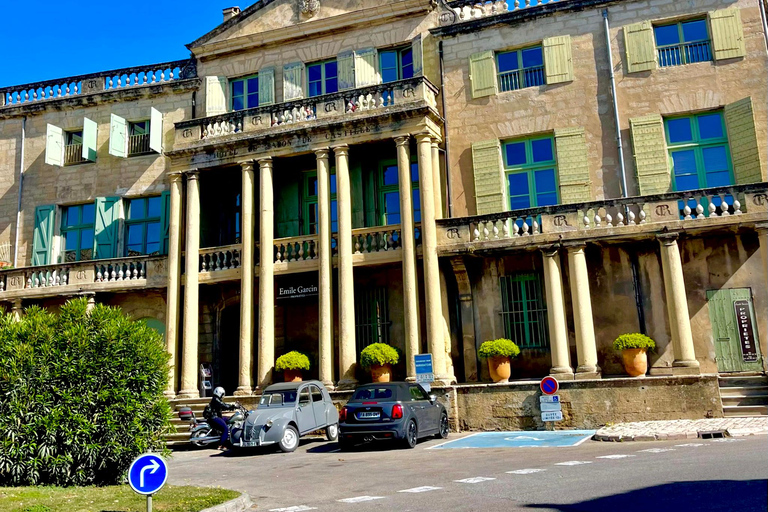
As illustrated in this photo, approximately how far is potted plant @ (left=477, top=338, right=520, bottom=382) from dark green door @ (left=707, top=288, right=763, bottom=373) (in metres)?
5.55

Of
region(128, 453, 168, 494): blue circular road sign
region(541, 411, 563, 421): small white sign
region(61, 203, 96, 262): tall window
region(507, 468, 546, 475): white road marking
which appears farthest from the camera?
region(61, 203, 96, 262): tall window

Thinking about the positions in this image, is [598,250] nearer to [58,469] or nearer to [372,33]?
[372,33]

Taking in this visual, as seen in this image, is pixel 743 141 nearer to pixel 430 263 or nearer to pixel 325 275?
pixel 430 263

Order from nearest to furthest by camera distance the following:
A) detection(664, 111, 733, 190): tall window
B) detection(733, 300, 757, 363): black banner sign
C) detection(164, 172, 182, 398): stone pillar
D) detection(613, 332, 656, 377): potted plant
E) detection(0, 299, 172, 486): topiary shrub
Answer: detection(0, 299, 172, 486): topiary shrub, detection(613, 332, 656, 377): potted plant, detection(733, 300, 757, 363): black banner sign, detection(664, 111, 733, 190): tall window, detection(164, 172, 182, 398): stone pillar

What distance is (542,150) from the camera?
881 inches

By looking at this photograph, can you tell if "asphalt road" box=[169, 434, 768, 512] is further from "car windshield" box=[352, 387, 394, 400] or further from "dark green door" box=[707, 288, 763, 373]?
"dark green door" box=[707, 288, 763, 373]

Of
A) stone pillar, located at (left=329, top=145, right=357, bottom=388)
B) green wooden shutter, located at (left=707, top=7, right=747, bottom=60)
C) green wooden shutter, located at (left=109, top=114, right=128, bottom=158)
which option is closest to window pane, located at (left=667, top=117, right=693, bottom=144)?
green wooden shutter, located at (left=707, top=7, right=747, bottom=60)

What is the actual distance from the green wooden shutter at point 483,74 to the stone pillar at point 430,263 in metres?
3.02

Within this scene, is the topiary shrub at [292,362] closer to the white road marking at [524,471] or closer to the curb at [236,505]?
the white road marking at [524,471]

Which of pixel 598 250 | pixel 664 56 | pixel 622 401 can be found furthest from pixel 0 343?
pixel 664 56

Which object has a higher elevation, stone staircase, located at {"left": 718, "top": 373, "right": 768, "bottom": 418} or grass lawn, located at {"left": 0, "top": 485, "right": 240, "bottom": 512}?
stone staircase, located at {"left": 718, "top": 373, "right": 768, "bottom": 418}

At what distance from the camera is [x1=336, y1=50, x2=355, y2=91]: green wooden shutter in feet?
80.4

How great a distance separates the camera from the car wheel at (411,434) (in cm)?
1534

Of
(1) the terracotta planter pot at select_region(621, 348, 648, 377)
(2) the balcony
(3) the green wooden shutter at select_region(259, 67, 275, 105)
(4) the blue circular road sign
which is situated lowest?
(4) the blue circular road sign
